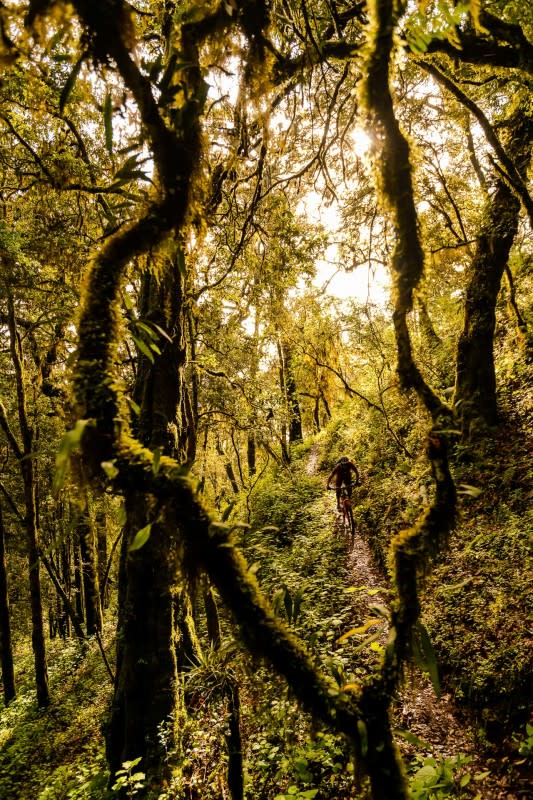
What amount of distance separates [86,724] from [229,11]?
517 inches

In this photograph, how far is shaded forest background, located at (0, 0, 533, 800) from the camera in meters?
1.73

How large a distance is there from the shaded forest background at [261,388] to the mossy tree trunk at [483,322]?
52mm

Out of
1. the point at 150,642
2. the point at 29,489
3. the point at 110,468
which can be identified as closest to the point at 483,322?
the point at 150,642

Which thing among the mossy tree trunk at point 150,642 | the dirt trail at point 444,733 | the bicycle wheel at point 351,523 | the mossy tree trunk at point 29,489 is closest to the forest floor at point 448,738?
the dirt trail at point 444,733

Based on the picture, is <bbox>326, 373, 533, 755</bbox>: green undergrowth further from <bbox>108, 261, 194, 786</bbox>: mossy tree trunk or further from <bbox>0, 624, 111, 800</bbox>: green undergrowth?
<bbox>0, 624, 111, 800</bbox>: green undergrowth

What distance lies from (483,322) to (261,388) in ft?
17.1

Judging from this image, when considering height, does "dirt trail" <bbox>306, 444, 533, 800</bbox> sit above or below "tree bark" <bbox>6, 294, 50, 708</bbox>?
below

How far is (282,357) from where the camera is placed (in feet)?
73.3

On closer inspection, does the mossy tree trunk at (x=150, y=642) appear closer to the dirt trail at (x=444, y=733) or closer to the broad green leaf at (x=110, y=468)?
the dirt trail at (x=444, y=733)

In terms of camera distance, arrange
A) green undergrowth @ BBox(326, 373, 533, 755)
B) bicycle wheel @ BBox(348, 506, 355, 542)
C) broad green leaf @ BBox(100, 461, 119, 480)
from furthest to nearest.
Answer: bicycle wheel @ BBox(348, 506, 355, 542) < green undergrowth @ BBox(326, 373, 533, 755) < broad green leaf @ BBox(100, 461, 119, 480)

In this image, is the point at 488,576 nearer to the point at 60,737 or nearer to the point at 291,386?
the point at 60,737

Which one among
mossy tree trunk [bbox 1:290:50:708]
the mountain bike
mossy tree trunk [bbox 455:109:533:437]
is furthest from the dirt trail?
mossy tree trunk [bbox 1:290:50:708]

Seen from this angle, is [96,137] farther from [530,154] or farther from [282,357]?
[282,357]

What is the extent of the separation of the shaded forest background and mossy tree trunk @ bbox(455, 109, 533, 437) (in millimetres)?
52
